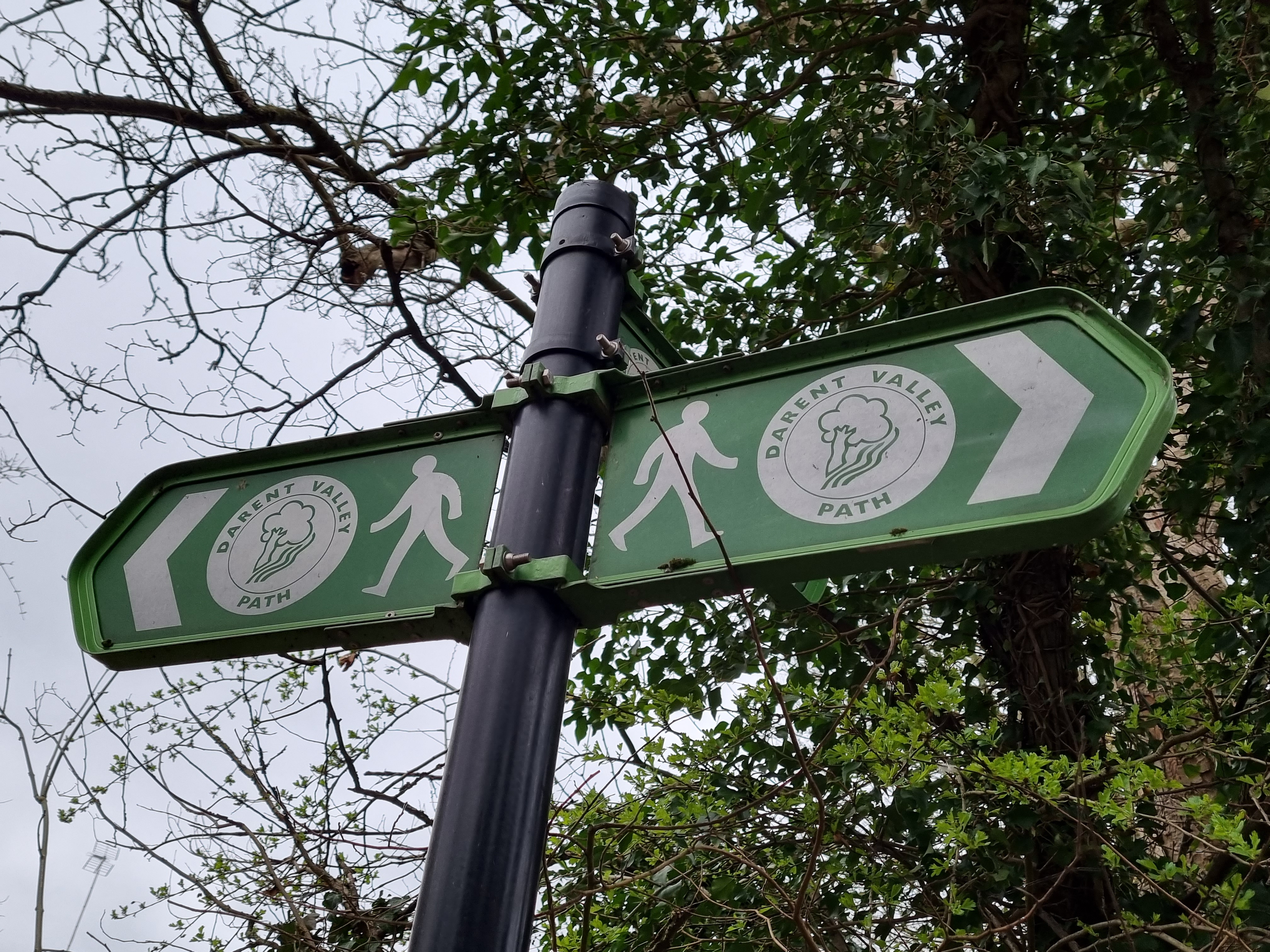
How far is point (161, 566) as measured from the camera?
187 cm

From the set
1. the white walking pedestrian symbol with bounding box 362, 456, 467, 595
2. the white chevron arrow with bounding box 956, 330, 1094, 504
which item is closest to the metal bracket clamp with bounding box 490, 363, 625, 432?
the white walking pedestrian symbol with bounding box 362, 456, 467, 595

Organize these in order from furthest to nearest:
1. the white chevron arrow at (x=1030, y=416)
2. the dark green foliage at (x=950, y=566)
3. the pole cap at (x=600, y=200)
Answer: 1. the dark green foliage at (x=950, y=566)
2. the pole cap at (x=600, y=200)
3. the white chevron arrow at (x=1030, y=416)

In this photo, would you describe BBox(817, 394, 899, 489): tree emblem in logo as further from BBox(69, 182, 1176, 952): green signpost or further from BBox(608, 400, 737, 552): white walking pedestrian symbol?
BBox(608, 400, 737, 552): white walking pedestrian symbol

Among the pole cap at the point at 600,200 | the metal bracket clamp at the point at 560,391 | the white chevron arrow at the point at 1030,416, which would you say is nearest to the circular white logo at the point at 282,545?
the metal bracket clamp at the point at 560,391

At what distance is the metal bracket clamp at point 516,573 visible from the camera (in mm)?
1448

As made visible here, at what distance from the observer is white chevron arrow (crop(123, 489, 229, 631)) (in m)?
1.80

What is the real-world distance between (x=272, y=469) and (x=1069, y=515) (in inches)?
49.9

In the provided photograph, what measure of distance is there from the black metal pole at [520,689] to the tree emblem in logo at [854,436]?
1.13 ft

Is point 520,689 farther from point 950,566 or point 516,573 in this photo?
point 950,566

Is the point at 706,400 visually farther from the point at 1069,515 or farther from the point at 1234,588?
the point at 1234,588

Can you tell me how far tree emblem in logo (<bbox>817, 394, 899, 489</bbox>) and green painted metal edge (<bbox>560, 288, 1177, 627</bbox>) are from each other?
97 mm

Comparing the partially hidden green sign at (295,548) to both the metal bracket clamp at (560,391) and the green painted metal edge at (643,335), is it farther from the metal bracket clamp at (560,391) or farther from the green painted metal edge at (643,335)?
the green painted metal edge at (643,335)

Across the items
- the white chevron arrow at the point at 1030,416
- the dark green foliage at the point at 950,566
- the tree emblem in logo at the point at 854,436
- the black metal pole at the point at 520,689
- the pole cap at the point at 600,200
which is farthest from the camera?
the dark green foliage at the point at 950,566

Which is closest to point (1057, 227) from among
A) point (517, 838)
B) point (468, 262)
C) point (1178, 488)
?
point (1178, 488)
